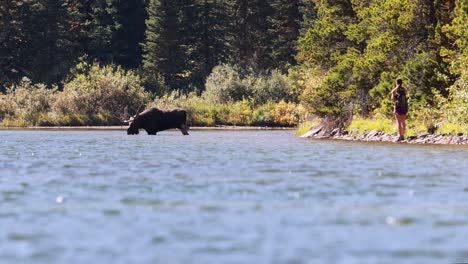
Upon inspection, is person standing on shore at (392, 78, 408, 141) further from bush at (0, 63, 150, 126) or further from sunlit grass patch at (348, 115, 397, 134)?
bush at (0, 63, 150, 126)

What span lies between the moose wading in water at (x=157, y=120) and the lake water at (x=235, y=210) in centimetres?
2483

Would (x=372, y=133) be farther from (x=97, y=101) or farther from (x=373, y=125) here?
(x=97, y=101)

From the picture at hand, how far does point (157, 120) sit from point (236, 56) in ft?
151

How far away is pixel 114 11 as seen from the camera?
9794 centimetres

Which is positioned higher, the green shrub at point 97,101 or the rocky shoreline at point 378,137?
the green shrub at point 97,101

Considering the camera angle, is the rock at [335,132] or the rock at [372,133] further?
the rock at [335,132]

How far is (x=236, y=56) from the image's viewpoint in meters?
99.7

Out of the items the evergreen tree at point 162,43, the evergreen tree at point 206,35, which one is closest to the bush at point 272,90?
the evergreen tree at point 162,43

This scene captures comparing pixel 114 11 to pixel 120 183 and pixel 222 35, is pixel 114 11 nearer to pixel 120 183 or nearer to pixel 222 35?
pixel 222 35

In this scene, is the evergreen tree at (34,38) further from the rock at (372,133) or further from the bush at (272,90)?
the rock at (372,133)

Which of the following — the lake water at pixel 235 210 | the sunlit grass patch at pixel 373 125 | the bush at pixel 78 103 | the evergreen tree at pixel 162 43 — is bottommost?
the lake water at pixel 235 210

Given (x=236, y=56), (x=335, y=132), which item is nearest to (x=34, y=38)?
(x=236, y=56)

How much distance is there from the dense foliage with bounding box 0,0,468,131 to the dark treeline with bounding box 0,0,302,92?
11 centimetres

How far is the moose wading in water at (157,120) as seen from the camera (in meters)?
54.0
